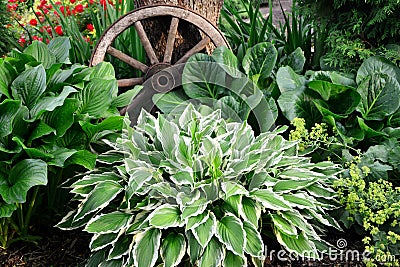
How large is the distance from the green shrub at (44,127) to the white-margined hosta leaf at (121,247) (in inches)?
15.0

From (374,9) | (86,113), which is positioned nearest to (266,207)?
(86,113)

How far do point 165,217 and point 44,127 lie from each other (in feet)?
2.41

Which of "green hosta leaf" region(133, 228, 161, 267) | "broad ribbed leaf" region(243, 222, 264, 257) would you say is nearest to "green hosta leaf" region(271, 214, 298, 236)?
"broad ribbed leaf" region(243, 222, 264, 257)

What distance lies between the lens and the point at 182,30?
3.25m

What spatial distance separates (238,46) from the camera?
12.2 ft

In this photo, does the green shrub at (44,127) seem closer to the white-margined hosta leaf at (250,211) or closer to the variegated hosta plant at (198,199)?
the variegated hosta plant at (198,199)

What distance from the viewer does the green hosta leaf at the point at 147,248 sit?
1932 mm

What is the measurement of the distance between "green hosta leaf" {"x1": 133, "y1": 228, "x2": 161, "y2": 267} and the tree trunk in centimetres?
161

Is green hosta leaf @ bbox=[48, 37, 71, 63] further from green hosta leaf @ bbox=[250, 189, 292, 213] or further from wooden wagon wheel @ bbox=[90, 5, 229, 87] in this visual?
green hosta leaf @ bbox=[250, 189, 292, 213]

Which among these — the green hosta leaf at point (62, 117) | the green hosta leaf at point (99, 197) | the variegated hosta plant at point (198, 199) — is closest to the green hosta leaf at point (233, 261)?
the variegated hosta plant at point (198, 199)

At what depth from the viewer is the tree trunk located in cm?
321

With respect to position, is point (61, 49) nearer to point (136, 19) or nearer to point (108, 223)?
point (136, 19)

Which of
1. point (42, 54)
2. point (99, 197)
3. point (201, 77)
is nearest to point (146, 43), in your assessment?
point (201, 77)

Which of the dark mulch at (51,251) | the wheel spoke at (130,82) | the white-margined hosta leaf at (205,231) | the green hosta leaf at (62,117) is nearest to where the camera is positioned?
the white-margined hosta leaf at (205,231)
